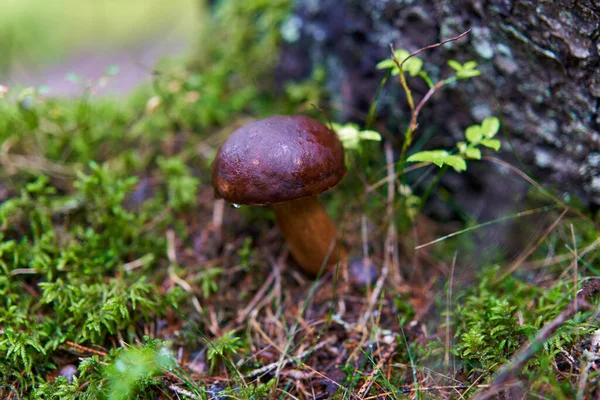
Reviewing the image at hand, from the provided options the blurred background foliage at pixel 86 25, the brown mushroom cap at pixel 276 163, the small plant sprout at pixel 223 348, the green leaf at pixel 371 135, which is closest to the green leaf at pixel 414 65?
the green leaf at pixel 371 135

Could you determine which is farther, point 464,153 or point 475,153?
point 464,153

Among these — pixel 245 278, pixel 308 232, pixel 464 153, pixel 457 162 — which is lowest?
pixel 245 278

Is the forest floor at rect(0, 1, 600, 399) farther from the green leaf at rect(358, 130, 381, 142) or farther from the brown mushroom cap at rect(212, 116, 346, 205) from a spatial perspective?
the brown mushroom cap at rect(212, 116, 346, 205)

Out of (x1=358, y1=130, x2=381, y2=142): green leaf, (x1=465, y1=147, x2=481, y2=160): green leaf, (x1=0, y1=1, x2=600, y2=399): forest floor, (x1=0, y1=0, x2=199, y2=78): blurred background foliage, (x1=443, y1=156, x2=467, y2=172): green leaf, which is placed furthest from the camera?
(x1=0, y1=0, x2=199, y2=78): blurred background foliage

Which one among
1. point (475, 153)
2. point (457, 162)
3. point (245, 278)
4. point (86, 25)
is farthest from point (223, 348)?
point (86, 25)

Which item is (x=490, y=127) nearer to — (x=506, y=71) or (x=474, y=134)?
(x=474, y=134)

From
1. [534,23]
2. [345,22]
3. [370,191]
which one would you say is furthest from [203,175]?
[534,23]

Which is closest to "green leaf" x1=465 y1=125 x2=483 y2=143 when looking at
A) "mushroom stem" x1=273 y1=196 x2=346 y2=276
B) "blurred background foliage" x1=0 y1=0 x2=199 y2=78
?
"mushroom stem" x1=273 y1=196 x2=346 y2=276
